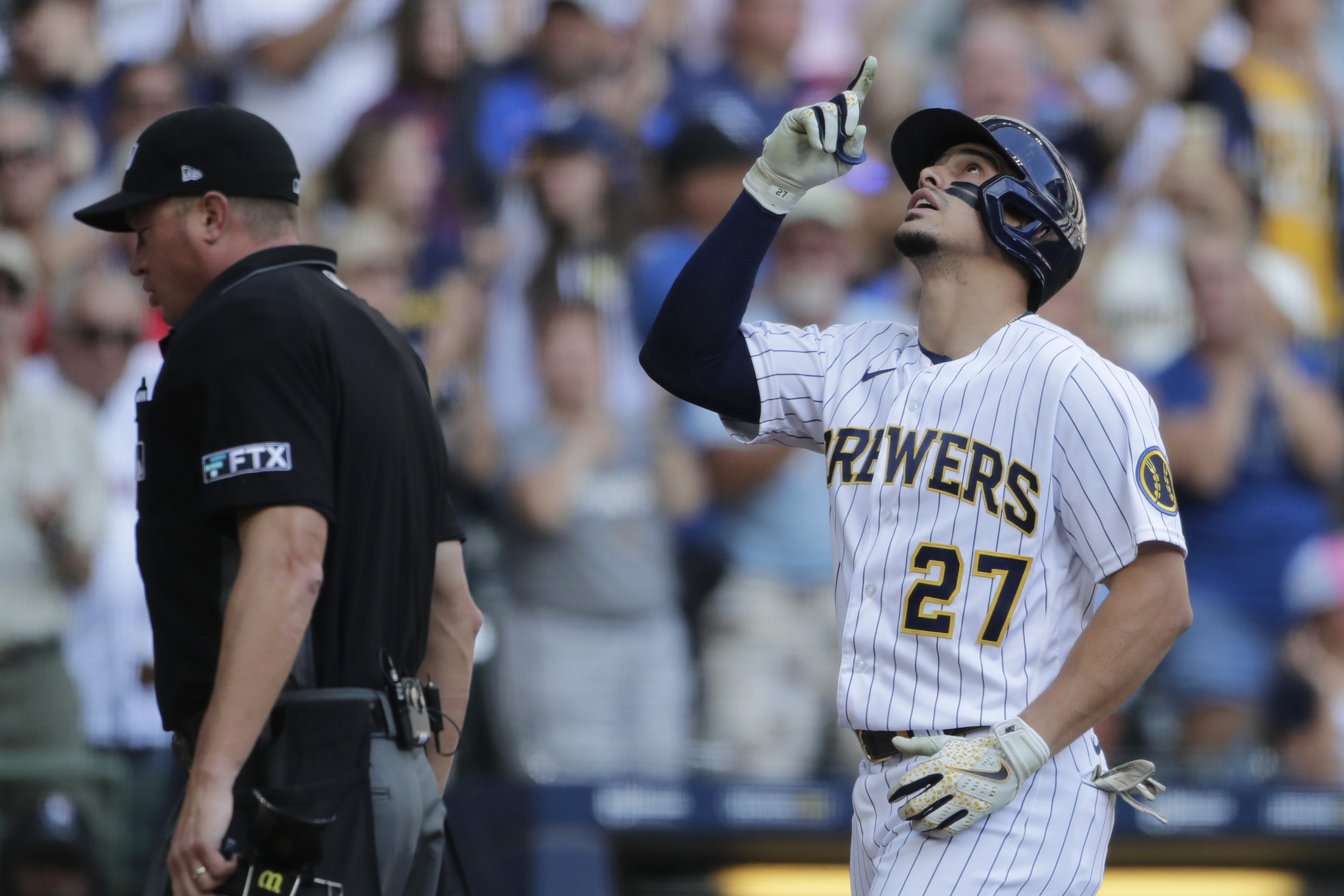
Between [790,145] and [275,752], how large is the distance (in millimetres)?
1372

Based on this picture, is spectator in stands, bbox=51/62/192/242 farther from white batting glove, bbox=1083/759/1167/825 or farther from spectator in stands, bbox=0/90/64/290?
white batting glove, bbox=1083/759/1167/825

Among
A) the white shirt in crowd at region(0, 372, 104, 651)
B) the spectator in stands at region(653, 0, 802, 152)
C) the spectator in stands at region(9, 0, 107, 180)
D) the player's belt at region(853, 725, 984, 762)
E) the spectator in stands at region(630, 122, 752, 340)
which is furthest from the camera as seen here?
the spectator in stands at region(653, 0, 802, 152)

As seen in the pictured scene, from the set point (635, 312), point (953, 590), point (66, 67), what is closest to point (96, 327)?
point (66, 67)

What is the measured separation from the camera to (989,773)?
239 cm

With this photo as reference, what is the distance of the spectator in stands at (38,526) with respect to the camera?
5.09 m

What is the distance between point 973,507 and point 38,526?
387 centimetres

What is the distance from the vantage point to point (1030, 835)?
2449mm

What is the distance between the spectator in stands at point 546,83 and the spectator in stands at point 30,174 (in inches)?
65.3

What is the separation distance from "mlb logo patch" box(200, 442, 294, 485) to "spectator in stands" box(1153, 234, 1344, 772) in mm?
4306

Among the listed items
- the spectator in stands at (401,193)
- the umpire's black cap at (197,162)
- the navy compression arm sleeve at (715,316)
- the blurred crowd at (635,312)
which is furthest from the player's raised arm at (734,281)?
the spectator in stands at (401,193)

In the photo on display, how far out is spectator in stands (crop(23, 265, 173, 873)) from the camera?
5.07m

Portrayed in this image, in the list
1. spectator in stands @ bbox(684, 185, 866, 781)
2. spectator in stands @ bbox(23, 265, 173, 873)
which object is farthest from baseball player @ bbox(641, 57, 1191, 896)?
spectator in stands @ bbox(23, 265, 173, 873)

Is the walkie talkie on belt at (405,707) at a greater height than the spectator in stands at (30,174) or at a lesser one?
lesser

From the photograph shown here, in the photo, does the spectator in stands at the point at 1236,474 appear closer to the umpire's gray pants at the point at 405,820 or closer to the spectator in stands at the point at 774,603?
the spectator in stands at the point at 774,603
